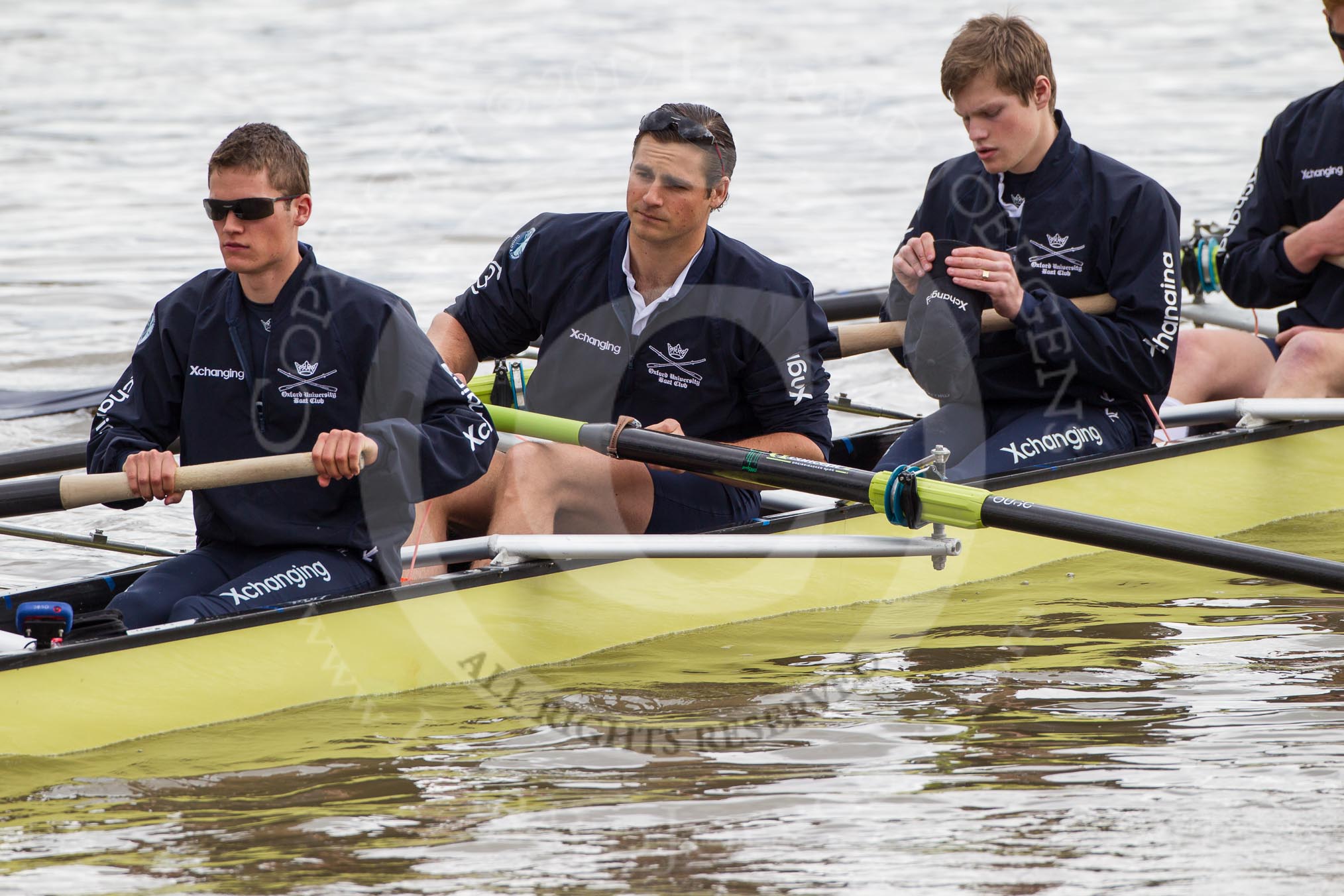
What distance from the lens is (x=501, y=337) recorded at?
5.22 meters

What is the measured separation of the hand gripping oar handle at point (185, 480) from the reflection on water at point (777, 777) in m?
0.59

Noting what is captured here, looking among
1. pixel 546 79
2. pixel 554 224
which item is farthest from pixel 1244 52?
pixel 554 224

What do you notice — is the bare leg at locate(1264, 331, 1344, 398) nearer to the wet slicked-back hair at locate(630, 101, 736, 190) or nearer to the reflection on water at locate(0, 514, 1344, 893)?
the reflection on water at locate(0, 514, 1344, 893)

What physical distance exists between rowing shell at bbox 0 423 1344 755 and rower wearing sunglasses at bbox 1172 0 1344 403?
0.90 ft

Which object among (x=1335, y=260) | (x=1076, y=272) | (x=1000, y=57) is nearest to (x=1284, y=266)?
(x=1335, y=260)

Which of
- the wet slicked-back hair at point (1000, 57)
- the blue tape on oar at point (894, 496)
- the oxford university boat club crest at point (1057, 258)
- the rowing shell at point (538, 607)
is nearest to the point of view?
the rowing shell at point (538, 607)

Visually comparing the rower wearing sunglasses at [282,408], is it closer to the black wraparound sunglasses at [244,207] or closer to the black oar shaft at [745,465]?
the black wraparound sunglasses at [244,207]

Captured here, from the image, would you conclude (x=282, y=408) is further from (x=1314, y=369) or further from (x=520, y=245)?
(x=1314, y=369)

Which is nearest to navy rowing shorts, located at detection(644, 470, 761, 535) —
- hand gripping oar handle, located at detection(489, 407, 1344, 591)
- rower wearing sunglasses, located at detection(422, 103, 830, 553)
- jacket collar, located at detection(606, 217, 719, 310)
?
rower wearing sunglasses, located at detection(422, 103, 830, 553)

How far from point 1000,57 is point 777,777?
8.30 ft

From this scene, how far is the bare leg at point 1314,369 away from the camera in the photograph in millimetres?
6125

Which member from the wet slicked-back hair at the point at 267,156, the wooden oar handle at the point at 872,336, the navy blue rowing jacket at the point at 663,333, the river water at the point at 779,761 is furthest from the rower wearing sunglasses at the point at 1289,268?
the wet slicked-back hair at the point at 267,156

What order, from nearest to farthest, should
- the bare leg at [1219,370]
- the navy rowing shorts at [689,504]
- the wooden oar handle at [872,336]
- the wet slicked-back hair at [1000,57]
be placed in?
the navy rowing shorts at [689,504] < the wet slicked-back hair at [1000,57] < the wooden oar handle at [872,336] < the bare leg at [1219,370]

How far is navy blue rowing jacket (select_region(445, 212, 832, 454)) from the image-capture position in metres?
4.93
